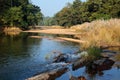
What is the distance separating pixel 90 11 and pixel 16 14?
2070 centimetres

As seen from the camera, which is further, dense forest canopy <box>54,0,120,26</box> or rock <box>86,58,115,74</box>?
dense forest canopy <box>54,0,120,26</box>

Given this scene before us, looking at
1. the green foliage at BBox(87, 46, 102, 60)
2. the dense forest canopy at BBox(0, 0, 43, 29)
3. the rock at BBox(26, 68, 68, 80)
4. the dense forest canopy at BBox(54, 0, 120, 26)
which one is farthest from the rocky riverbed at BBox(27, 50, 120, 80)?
the dense forest canopy at BBox(0, 0, 43, 29)

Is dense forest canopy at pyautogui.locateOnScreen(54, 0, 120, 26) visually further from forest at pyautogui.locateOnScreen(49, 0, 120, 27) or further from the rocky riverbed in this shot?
the rocky riverbed

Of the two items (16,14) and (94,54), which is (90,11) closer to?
(16,14)

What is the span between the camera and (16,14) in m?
74.3

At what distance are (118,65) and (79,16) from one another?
236 ft

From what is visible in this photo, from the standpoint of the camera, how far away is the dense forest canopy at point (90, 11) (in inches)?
2598

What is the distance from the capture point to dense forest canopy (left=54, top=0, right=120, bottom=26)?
217 ft

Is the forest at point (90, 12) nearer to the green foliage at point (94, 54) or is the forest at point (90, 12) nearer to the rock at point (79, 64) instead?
the green foliage at point (94, 54)

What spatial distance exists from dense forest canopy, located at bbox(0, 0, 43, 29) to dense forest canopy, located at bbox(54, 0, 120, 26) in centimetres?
1279

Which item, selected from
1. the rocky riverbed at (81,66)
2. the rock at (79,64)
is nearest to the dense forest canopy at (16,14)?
the rocky riverbed at (81,66)

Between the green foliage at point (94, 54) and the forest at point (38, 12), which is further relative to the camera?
the forest at point (38, 12)

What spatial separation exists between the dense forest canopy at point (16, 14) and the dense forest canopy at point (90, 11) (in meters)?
12.8

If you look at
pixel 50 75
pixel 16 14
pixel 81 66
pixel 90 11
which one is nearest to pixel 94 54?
pixel 81 66
